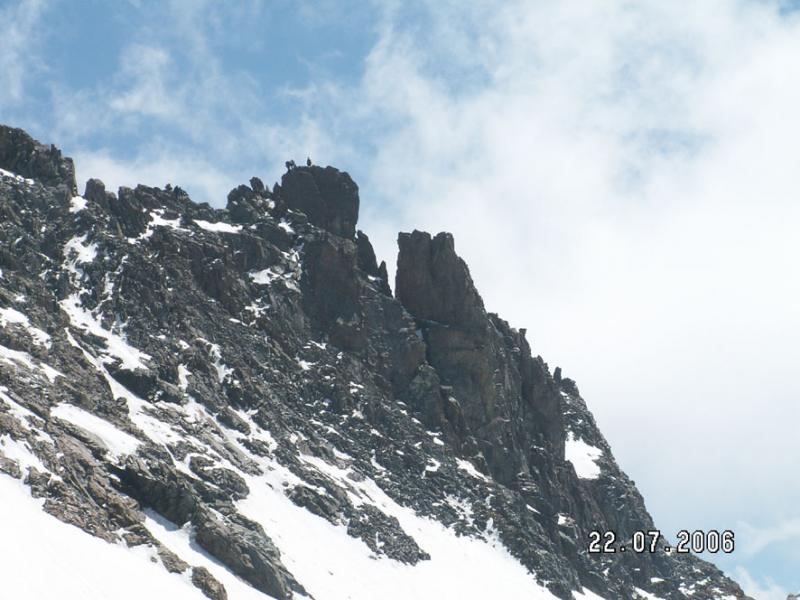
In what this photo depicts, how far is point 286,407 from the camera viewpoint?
358 feet

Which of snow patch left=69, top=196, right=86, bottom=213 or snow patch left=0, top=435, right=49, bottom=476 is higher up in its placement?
snow patch left=69, top=196, right=86, bottom=213

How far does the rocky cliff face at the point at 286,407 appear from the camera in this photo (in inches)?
2633

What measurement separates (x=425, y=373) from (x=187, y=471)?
201ft

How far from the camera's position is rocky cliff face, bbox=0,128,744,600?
219 ft

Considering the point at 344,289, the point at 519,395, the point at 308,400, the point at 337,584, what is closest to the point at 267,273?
the point at 344,289

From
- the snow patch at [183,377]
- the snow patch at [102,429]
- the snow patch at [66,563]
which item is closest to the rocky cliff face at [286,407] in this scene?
the snow patch at [102,429]

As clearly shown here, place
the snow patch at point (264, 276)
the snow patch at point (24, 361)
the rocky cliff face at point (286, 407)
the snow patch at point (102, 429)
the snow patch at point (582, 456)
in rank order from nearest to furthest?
the rocky cliff face at point (286, 407) → the snow patch at point (102, 429) → the snow patch at point (24, 361) → the snow patch at point (264, 276) → the snow patch at point (582, 456)

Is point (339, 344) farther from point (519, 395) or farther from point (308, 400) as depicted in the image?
point (519, 395)

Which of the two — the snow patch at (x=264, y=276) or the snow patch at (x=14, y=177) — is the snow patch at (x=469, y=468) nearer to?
the snow patch at (x=264, y=276)

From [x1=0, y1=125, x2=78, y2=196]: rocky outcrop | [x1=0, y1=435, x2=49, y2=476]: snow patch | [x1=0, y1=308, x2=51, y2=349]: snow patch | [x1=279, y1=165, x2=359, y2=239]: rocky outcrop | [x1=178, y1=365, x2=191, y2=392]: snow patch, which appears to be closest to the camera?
[x1=0, y1=435, x2=49, y2=476]: snow patch

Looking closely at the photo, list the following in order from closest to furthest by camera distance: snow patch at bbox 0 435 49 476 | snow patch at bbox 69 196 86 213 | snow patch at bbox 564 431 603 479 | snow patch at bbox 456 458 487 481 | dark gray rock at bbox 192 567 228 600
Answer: snow patch at bbox 0 435 49 476
dark gray rock at bbox 192 567 228 600
snow patch at bbox 69 196 86 213
snow patch at bbox 456 458 487 481
snow patch at bbox 564 431 603 479

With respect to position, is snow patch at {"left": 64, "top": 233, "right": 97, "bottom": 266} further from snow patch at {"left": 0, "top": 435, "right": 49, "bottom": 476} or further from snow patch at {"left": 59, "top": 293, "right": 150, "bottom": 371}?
snow patch at {"left": 0, "top": 435, "right": 49, "bottom": 476}

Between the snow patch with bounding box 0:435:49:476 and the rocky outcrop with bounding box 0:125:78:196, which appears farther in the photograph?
the rocky outcrop with bounding box 0:125:78:196

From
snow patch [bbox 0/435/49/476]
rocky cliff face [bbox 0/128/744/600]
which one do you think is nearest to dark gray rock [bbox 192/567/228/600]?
rocky cliff face [bbox 0/128/744/600]
